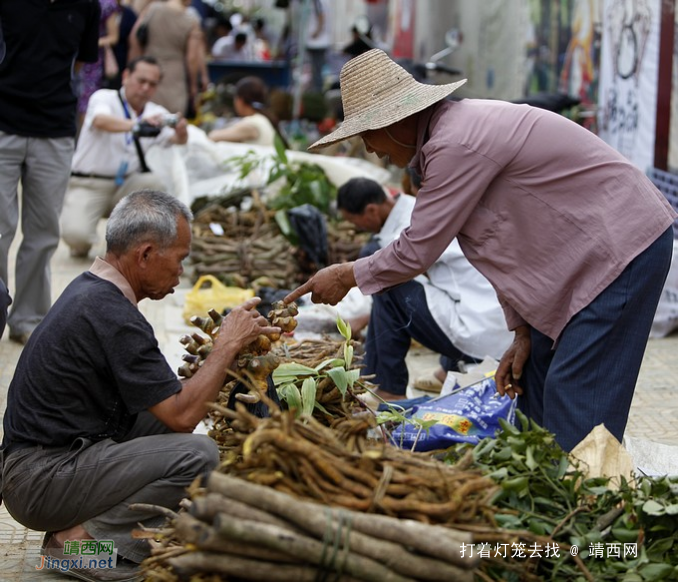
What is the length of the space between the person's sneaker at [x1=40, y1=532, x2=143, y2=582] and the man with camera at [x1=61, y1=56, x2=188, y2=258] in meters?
5.30

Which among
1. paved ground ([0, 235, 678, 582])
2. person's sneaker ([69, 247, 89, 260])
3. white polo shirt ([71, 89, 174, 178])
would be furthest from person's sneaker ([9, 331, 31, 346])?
person's sneaker ([69, 247, 89, 260])

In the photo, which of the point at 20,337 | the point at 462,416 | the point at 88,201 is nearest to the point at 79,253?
the point at 88,201

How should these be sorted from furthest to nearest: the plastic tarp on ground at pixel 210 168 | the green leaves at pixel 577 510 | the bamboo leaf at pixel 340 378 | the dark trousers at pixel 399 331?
the plastic tarp on ground at pixel 210 168 < the dark trousers at pixel 399 331 < the bamboo leaf at pixel 340 378 < the green leaves at pixel 577 510

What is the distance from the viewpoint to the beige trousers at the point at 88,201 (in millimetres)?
8594

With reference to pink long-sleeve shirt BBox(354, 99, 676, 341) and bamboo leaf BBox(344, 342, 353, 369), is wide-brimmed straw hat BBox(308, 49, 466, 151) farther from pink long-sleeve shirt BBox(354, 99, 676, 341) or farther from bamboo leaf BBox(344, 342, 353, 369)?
bamboo leaf BBox(344, 342, 353, 369)

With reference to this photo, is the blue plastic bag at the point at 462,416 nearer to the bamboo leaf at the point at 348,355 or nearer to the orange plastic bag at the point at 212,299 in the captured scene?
the bamboo leaf at the point at 348,355

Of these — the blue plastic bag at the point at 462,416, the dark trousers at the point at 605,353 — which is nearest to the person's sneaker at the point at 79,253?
the blue plastic bag at the point at 462,416

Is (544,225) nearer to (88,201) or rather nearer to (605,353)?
(605,353)

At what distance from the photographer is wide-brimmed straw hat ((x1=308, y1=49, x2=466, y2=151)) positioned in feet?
11.0

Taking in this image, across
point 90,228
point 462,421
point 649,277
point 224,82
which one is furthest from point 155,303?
point 224,82

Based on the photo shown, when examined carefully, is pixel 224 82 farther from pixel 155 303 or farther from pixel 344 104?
pixel 344 104

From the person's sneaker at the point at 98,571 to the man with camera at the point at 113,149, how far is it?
17.4 ft

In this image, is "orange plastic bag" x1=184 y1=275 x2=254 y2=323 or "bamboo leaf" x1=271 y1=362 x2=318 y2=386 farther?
"orange plastic bag" x1=184 y1=275 x2=254 y2=323

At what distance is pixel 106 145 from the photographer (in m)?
8.49
